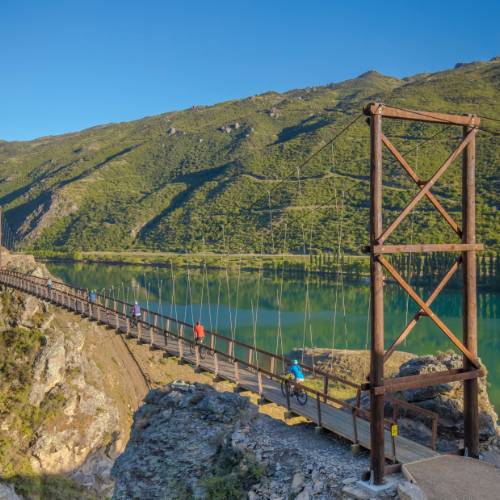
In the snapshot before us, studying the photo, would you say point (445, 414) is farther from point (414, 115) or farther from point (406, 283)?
point (414, 115)

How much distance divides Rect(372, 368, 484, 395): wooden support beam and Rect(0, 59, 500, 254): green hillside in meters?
33.3

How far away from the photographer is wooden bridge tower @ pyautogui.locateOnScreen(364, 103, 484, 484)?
29.7 feet

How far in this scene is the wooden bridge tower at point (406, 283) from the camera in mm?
9055

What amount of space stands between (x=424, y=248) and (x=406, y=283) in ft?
2.24

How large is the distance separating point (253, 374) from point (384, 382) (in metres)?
7.25

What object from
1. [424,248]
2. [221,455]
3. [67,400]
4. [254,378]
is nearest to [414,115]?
[424,248]

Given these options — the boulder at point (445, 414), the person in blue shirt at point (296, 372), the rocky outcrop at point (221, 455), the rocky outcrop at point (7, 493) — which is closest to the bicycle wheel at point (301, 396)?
the person in blue shirt at point (296, 372)

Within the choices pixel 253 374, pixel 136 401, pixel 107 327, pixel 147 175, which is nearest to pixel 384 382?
pixel 253 374

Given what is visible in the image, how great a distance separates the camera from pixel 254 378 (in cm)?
1544

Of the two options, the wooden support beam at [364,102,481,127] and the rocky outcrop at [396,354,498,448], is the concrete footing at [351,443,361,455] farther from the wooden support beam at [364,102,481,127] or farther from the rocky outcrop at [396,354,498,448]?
the wooden support beam at [364,102,481,127]

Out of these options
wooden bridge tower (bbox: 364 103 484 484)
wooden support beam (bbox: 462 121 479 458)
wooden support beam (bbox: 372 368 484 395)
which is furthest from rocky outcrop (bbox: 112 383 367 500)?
wooden support beam (bbox: 462 121 479 458)

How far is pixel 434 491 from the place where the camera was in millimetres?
8375

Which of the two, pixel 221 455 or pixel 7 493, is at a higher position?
pixel 221 455

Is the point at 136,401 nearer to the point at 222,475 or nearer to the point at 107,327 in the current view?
the point at 107,327
